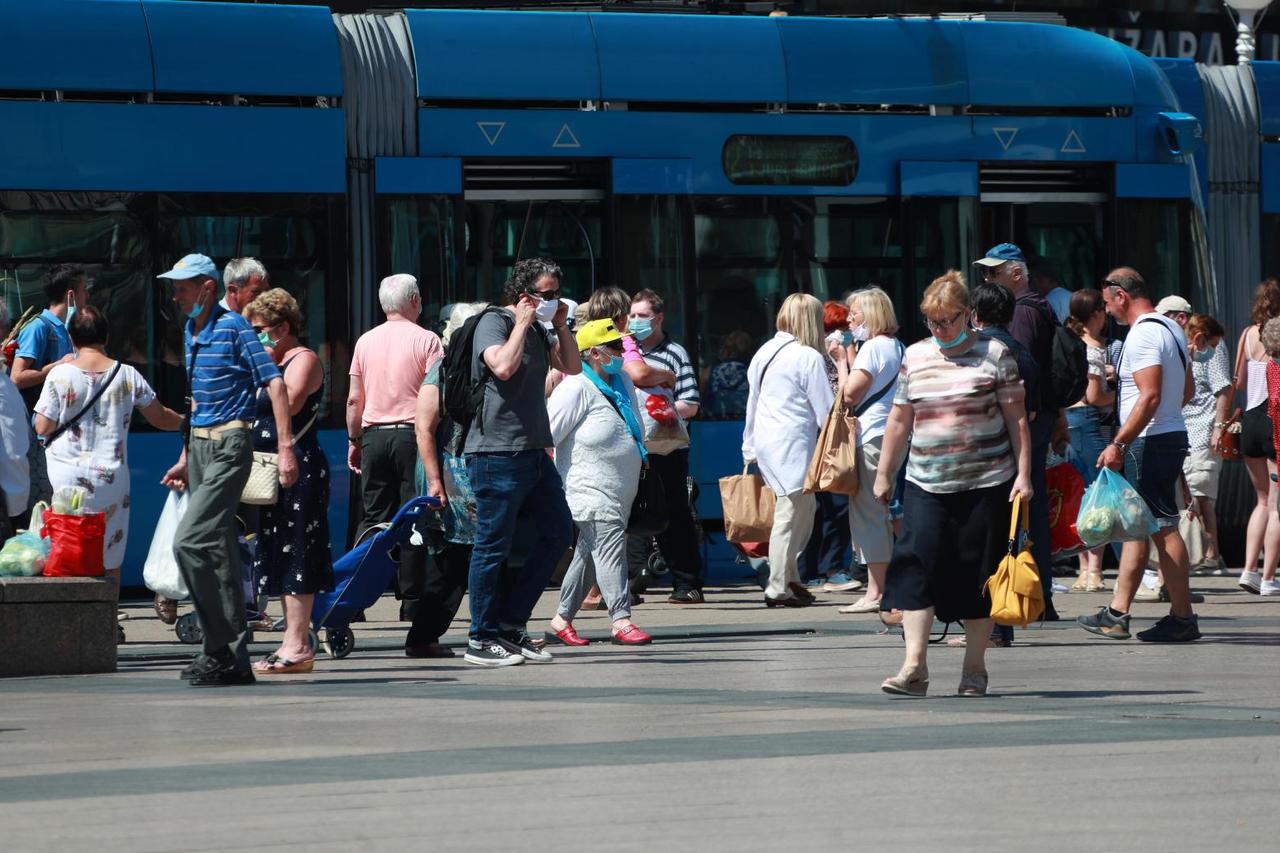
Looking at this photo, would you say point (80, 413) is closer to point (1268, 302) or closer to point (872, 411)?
point (872, 411)

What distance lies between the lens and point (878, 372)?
14008mm

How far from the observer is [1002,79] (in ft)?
57.1

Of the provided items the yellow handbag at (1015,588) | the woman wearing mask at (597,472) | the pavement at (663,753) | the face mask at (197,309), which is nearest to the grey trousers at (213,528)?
the pavement at (663,753)

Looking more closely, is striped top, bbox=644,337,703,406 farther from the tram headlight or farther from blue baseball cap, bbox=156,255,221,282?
blue baseball cap, bbox=156,255,221,282

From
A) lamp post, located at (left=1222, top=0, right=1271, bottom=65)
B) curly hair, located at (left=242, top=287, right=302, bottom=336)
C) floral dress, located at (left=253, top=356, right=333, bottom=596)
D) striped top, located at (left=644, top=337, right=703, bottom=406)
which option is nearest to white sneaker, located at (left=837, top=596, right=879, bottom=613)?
striped top, located at (left=644, top=337, right=703, bottom=406)

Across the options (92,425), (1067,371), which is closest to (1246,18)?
(1067,371)

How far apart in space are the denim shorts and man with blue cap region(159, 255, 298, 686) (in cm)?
421

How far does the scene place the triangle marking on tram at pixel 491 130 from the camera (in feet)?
51.9

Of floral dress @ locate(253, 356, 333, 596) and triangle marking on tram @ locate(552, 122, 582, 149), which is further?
triangle marking on tram @ locate(552, 122, 582, 149)

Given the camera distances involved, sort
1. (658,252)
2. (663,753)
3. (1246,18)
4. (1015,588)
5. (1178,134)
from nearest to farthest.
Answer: (663,753) → (1015,588) → (658,252) → (1178,134) → (1246,18)

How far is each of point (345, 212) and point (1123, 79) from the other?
5.68m

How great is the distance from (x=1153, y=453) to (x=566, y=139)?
5134 mm

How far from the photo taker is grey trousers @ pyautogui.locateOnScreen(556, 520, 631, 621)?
12148 millimetres

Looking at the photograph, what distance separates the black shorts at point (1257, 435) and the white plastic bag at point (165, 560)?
7.08 metres
